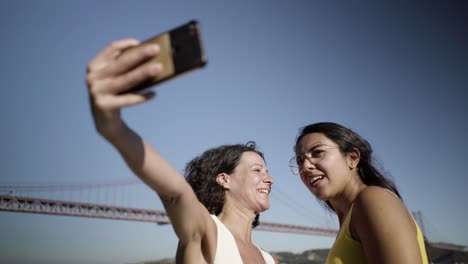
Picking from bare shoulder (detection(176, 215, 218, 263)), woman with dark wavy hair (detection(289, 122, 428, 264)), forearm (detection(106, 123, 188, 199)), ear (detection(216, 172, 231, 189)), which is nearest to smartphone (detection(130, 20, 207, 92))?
forearm (detection(106, 123, 188, 199))

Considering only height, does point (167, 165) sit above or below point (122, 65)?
below

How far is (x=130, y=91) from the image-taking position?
0.90 meters

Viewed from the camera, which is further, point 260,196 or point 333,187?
point 260,196

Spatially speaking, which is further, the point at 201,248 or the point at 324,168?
the point at 324,168

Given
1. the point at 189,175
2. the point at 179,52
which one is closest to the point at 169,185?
the point at 179,52

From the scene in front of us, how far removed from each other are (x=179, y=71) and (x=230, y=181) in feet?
7.91

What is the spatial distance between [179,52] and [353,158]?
187 cm

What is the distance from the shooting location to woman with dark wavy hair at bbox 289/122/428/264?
153cm

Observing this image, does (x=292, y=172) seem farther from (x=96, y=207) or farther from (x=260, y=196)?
(x=96, y=207)

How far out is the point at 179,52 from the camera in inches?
33.4

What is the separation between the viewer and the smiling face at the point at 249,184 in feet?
9.93

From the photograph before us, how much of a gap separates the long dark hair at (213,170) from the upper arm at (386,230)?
1.62 meters

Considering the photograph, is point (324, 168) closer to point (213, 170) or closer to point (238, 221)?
point (238, 221)

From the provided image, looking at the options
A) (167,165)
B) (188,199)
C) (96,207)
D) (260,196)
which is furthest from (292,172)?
(96,207)
